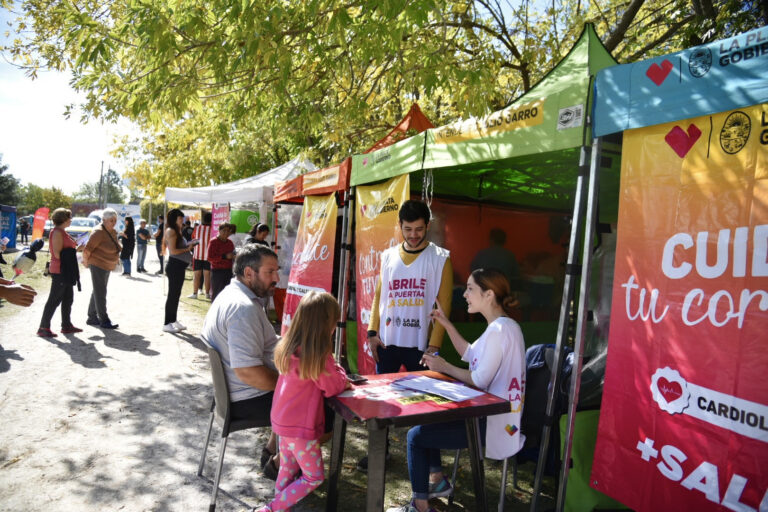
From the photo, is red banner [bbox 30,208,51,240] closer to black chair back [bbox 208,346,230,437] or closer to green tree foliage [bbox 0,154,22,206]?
black chair back [bbox 208,346,230,437]

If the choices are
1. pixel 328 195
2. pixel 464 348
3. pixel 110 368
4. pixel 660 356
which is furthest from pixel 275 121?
pixel 660 356

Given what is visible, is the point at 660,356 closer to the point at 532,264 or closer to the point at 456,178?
the point at 456,178

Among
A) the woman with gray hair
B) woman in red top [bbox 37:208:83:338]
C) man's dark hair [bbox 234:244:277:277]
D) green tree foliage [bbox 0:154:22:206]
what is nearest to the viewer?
man's dark hair [bbox 234:244:277:277]

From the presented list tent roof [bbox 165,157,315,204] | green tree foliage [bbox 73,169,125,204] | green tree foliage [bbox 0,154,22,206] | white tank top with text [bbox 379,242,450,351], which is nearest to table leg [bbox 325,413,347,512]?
white tank top with text [bbox 379,242,450,351]

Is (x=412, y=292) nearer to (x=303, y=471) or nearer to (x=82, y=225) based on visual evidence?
(x=303, y=471)

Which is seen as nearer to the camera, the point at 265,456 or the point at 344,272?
the point at 265,456

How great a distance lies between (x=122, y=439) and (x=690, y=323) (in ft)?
13.0

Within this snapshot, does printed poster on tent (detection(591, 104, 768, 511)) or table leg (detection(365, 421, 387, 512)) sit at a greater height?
printed poster on tent (detection(591, 104, 768, 511))

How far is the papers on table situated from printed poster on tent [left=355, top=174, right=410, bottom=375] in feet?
6.02

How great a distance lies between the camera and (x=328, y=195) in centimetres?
649

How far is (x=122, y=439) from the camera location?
3.96m

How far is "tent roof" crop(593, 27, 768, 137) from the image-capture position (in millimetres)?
1953

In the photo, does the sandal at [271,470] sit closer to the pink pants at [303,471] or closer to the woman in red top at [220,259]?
the pink pants at [303,471]

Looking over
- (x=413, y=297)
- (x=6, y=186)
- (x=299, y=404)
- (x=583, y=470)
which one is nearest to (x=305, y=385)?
(x=299, y=404)
